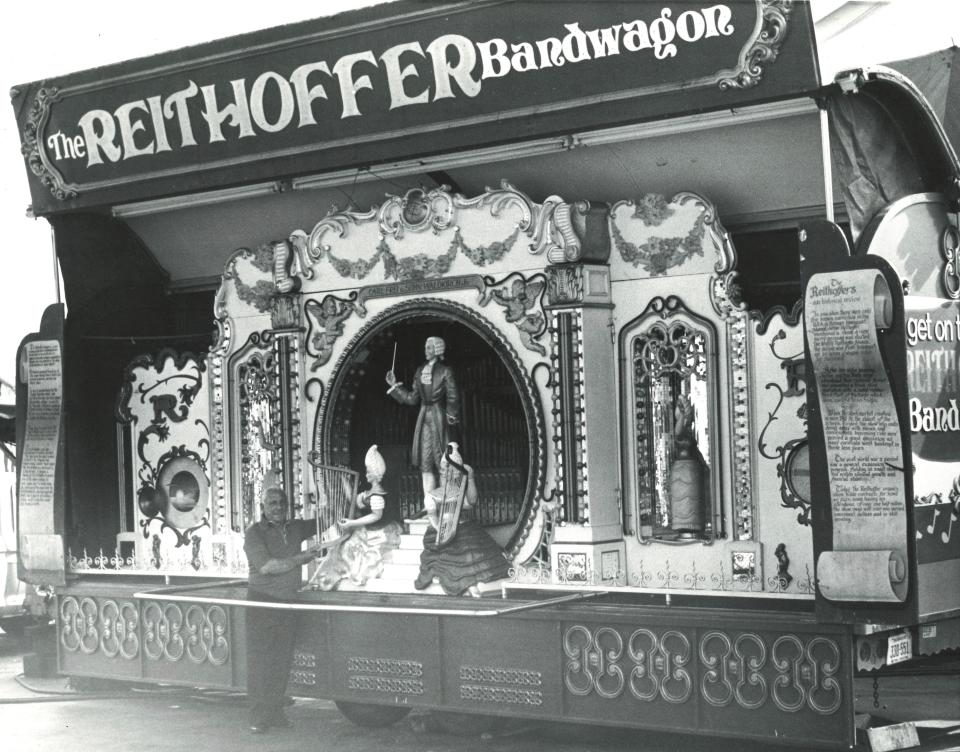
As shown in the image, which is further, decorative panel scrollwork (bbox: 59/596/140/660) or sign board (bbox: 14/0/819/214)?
decorative panel scrollwork (bbox: 59/596/140/660)

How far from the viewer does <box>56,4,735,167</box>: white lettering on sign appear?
8.67 metres

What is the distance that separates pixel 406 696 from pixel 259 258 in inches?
138

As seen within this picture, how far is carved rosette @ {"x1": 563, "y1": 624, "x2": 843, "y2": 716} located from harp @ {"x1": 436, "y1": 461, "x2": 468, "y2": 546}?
1294 millimetres

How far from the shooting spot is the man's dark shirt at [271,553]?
10.8m

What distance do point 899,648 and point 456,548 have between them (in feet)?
10.1

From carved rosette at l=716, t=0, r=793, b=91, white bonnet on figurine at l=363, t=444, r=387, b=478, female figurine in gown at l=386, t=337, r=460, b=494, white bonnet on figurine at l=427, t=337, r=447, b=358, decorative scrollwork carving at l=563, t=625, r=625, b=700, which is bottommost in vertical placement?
decorative scrollwork carving at l=563, t=625, r=625, b=700

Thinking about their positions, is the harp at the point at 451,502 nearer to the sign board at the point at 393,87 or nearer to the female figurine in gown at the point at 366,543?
the female figurine in gown at the point at 366,543

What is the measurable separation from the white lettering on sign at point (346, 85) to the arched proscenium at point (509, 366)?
1.45 metres

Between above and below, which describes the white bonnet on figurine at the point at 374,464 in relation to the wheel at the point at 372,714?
above

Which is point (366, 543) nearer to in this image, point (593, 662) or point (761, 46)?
point (593, 662)

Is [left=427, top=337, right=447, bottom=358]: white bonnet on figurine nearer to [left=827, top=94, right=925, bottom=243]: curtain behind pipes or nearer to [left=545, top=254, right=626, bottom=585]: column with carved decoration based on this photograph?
[left=545, top=254, right=626, bottom=585]: column with carved decoration

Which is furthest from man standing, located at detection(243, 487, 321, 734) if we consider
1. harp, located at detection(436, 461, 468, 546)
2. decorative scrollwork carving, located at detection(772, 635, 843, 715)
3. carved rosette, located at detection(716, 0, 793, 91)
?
carved rosette, located at detection(716, 0, 793, 91)

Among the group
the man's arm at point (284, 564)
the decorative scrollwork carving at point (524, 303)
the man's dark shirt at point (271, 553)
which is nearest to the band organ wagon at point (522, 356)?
the decorative scrollwork carving at point (524, 303)

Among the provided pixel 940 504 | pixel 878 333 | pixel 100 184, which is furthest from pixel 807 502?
pixel 100 184
